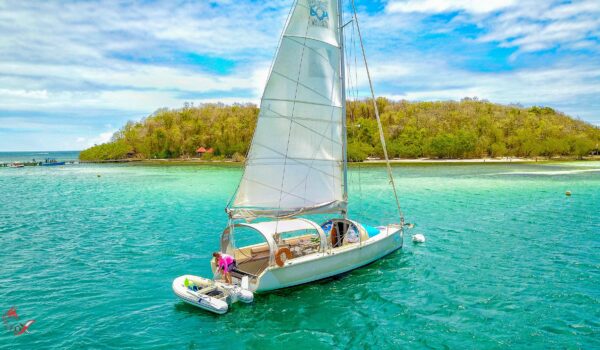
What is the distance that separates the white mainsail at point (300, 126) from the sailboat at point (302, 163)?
0.05 m

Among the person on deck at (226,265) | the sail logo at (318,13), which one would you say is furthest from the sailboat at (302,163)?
the person on deck at (226,265)

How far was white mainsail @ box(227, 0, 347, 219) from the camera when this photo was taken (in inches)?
738

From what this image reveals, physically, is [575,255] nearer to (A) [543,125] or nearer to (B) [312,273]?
(B) [312,273]

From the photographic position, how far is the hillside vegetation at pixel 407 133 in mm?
122438

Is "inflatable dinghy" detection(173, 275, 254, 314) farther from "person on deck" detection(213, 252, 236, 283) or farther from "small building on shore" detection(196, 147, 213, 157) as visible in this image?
"small building on shore" detection(196, 147, 213, 157)

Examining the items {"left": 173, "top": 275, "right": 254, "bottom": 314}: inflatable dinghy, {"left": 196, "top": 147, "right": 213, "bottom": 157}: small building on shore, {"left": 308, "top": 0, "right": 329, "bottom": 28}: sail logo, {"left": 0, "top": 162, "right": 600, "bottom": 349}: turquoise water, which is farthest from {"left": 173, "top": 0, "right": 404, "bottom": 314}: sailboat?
{"left": 196, "top": 147, "right": 213, "bottom": 157}: small building on shore

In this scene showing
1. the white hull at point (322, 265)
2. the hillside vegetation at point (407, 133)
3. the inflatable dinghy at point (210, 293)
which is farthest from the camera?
the hillside vegetation at point (407, 133)

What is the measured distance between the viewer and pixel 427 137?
12938 centimetres

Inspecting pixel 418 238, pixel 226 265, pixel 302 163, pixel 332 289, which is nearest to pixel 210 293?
pixel 226 265

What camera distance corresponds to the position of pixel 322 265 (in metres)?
18.5

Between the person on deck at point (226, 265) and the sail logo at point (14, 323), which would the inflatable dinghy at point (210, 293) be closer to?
the person on deck at point (226, 265)

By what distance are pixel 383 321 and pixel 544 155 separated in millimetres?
131853

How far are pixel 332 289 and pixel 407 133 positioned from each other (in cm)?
11708

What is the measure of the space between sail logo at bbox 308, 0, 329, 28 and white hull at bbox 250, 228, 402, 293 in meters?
10.7
